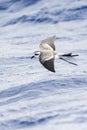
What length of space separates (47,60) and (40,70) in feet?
11.5

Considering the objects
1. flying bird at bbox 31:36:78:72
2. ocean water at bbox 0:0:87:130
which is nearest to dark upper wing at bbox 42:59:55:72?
flying bird at bbox 31:36:78:72

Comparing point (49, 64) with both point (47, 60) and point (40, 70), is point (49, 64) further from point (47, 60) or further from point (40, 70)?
point (40, 70)

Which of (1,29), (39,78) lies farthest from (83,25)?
(39,78)

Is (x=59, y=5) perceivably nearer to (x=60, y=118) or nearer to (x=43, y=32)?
(x=43, y=32)

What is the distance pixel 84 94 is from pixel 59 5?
711cm

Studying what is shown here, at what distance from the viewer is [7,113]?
11750 mm

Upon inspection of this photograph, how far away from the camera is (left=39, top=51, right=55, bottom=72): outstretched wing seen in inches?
426

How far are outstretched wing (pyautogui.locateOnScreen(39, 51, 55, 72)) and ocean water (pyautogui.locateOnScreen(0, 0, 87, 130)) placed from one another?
1026 mm

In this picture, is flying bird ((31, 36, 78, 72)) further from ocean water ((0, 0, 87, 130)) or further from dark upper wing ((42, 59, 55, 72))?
ocean water ((0, 0, 87, 130))

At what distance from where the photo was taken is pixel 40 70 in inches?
573

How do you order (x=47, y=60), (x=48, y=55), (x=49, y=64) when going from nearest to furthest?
(x=49, y=64) < (x=47, y=60) < (x=48, y=55)

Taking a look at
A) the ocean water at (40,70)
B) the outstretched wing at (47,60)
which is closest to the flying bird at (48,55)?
the outstretched wing at (47,60)

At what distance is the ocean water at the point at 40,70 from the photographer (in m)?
11.4

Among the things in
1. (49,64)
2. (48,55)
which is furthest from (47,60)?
(48,55)
